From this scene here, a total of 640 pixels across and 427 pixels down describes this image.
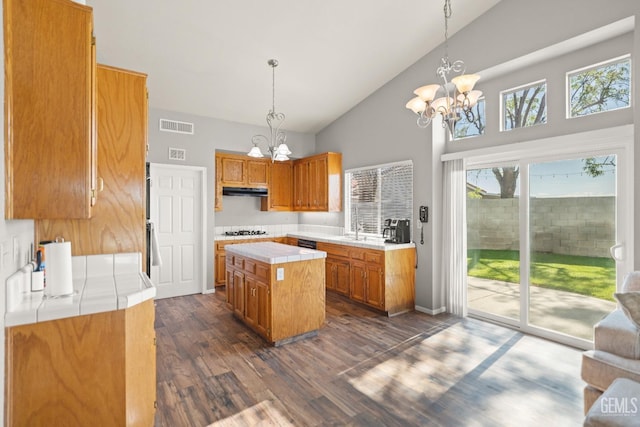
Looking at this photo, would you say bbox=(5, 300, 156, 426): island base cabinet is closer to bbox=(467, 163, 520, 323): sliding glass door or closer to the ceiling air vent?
bbox=(467, 163, 520, 323): sliding glass door

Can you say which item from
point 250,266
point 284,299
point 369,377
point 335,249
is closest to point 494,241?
point 335,249

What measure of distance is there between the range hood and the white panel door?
1.67ft

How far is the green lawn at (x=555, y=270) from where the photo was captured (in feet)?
10.2

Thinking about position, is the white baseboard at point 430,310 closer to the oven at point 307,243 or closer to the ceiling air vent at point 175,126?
the oven at point 307,243

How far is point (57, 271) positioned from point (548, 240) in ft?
14.1

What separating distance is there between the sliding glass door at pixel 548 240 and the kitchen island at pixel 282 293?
86.8 inches

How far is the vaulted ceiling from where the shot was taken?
3.30 meters

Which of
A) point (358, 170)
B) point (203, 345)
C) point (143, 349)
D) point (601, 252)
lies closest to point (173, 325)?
point (203, 345)

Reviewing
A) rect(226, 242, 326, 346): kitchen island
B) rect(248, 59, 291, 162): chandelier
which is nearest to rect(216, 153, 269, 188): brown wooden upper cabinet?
rect(248, 59, 291, 162): chandelier

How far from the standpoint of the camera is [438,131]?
4.31 m

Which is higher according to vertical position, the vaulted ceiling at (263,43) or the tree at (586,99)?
the vaulted ceiling at (263,43)

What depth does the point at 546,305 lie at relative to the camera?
3.51m

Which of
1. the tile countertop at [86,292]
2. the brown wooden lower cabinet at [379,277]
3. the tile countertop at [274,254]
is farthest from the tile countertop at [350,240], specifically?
the tile countertop at [86,292]

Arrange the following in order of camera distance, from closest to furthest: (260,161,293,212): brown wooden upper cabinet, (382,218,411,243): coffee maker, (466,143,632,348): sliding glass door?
(466,143,632,348): sliding glass door → (382,218,411,243): coffee maker → (260,161,293,212): brown wooden upper cabinet
